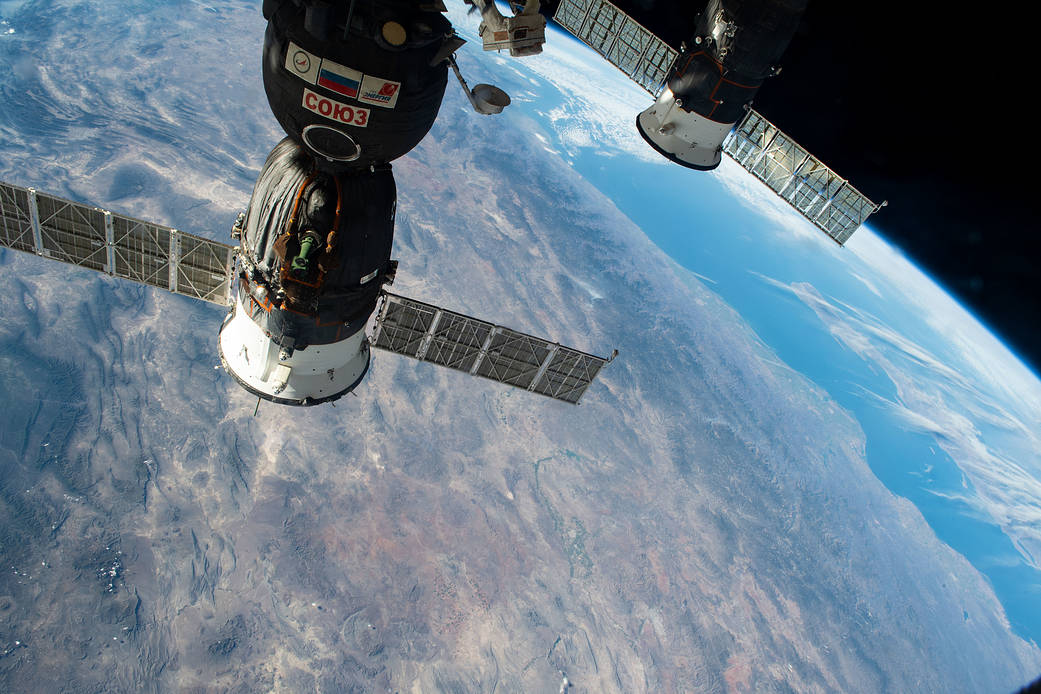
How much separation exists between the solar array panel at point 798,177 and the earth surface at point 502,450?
7.68m

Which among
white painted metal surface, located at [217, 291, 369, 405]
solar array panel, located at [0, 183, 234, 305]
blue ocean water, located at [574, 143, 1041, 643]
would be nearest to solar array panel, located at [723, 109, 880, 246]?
white painted metal surface, located at [217, 291, 369, 405]

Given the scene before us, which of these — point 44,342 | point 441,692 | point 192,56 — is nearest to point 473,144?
point 192,56

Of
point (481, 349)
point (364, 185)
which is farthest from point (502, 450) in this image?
point (364, 185)

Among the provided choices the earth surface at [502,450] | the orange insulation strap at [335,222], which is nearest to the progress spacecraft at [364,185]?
the orange insulation strap at [335,222]

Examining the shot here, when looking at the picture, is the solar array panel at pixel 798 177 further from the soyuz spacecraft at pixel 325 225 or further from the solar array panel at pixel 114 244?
the solar array panel at pixel 114 244

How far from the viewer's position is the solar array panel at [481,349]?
33.5ft

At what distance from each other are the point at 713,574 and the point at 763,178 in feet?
227

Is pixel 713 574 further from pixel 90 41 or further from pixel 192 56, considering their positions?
pixel 90 41

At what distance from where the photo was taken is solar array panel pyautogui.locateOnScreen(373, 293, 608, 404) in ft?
33.5

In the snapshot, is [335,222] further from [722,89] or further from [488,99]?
[722,89]

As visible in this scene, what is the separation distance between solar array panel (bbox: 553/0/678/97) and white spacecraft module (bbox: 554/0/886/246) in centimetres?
2

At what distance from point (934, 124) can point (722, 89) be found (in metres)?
4.94

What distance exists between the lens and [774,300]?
359 ft

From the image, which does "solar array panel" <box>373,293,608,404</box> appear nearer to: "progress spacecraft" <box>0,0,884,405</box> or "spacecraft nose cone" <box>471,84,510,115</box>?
"progress spacecraft" <box>0,0,884,405</box>
